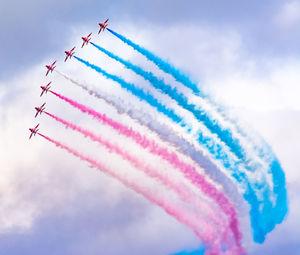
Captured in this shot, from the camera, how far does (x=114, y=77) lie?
8425 centimetres

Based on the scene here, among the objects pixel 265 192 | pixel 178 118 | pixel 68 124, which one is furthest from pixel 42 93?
pixel 265 192

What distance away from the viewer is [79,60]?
8662 cm

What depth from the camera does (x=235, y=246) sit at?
87.8m

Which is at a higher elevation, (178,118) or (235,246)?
(178,118)

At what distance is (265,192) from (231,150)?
663cm

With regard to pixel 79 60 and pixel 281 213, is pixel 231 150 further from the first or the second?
pixel 79 60

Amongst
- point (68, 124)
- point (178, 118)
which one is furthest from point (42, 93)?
point (178, 118)

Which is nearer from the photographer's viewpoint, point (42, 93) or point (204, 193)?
point (204, 193)

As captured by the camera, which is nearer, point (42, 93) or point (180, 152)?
point (180, 152)

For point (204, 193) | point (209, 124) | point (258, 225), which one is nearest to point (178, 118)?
point (209, 124)

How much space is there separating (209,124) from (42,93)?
22.2 m

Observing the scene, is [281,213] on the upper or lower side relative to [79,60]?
lower

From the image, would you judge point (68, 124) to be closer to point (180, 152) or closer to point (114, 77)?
point (114, 77)

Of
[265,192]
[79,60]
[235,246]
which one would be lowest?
[235,246]
